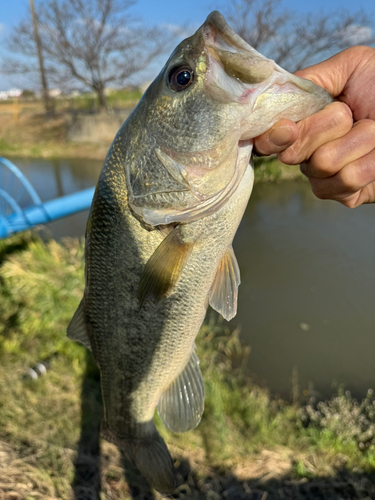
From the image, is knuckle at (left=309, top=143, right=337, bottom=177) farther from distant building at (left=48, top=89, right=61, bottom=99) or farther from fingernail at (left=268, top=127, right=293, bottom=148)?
distant building at (left=48, top=89, right=61, bottom=99)

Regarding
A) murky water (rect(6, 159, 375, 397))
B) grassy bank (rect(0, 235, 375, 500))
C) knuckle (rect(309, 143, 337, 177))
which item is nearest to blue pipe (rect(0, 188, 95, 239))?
grassy bank (rect(0, 235, 375, 500))

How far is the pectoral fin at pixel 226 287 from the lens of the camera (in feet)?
4.92

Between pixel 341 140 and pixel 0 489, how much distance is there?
318 cm

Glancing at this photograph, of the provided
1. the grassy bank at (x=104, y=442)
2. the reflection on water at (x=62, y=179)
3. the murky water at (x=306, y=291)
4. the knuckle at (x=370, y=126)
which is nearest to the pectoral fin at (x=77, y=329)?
the knuckle at (x=370, y=126)

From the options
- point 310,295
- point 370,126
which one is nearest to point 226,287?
point 370,126

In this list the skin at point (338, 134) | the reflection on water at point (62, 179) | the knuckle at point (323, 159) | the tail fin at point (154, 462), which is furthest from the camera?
the reflection on water at point (62, 179)

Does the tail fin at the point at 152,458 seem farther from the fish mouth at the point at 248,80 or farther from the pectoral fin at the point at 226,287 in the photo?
the fish mouth at the point at 248,80

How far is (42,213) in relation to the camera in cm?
505

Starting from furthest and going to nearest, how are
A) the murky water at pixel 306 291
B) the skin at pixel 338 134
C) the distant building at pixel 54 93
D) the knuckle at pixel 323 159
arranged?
the distant building at pixel 54 93 < the murky water at pixel 306 291 < the knuckle at pixel 323 159 < the skin at pixel 338 134

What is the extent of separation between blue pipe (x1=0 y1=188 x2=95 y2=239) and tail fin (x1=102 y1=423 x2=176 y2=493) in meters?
3.85

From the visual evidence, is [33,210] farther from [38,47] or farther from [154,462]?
[38,47]

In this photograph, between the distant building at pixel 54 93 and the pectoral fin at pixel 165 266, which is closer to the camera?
the pectoral fin at pixel 165 266

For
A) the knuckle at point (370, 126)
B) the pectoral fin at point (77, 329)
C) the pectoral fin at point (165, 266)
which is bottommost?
the pectoral fin at point (77, 329)

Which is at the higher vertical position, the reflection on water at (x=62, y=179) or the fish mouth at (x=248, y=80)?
the reflection on water at (x=62, y=179)
